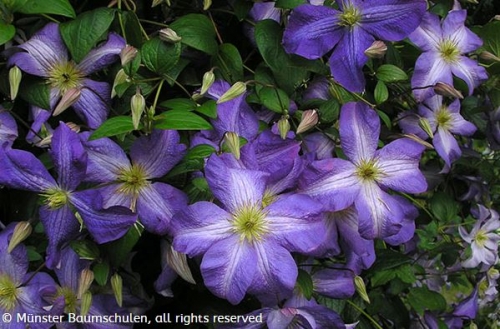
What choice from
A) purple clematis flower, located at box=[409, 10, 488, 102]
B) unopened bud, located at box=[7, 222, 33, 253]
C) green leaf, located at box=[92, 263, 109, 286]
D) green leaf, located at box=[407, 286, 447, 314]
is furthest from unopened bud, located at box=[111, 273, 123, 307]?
green leaf, located at box=[407, 286, 447, 314]

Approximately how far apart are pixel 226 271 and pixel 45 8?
38 centimetres

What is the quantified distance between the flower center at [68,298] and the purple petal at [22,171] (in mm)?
160

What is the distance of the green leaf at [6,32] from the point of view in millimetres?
765

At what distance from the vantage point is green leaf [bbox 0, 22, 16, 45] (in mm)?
765

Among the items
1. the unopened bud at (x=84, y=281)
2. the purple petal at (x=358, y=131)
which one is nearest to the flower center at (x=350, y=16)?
the purple petal at (x=358, y=131)

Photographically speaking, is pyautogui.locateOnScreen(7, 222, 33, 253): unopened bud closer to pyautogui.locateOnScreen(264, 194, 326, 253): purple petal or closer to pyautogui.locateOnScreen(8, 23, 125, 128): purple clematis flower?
pyautogui.locateOnScreen(8, 23, 125, 128): purple clematis flower

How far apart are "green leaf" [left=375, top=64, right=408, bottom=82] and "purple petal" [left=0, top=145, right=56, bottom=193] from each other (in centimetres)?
46

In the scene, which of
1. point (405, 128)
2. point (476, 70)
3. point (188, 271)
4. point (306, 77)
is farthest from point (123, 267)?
point (476, 70)

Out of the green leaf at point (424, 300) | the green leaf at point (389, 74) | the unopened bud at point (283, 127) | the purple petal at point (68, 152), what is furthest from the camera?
the green leaf at point (424, 300)

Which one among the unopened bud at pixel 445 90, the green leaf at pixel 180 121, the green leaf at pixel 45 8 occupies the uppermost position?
the green leaf at pixel 45 8

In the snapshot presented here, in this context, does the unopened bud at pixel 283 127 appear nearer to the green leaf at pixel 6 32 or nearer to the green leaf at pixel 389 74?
the green leaf at pixel 389 74

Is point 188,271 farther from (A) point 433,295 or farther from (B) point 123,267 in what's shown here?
(A) point 433,295

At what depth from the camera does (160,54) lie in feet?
2.60

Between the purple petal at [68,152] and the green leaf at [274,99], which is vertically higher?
the purple petal at [68,152]
